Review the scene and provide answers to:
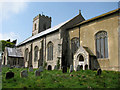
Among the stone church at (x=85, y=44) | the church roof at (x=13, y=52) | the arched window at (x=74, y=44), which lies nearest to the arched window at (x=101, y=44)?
the stone church at (x=85, y=44)

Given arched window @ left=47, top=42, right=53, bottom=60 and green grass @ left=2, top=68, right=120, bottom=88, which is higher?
arched window @ left=47, top=42, right=53, bottom=60

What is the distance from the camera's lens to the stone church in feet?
47.3

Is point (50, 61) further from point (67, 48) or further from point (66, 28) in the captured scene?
point (66, 28)

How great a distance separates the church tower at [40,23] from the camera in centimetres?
3802

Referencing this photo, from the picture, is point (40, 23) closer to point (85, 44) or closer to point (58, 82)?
point (85, 44)

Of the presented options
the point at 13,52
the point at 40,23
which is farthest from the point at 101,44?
the point at 40,23

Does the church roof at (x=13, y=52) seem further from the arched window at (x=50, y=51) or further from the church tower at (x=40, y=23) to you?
the arched window at (x=50, y=51)

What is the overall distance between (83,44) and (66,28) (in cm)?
501

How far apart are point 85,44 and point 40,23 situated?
23864 millimetres

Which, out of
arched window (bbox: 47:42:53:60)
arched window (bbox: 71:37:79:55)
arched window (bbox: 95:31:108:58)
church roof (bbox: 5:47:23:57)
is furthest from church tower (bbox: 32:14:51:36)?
arched window (bbox: 95:31:108:58)

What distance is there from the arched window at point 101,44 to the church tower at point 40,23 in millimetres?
24814

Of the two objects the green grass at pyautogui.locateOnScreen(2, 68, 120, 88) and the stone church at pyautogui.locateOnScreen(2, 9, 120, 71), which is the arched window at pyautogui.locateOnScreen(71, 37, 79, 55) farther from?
the green grass at pyautogui.locateOnScreen(2, 68, 120, 88)

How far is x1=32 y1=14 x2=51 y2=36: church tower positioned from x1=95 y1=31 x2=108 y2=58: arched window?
2481cm

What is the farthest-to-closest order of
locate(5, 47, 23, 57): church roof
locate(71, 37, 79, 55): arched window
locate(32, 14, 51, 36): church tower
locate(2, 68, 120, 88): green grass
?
locate(32, 14, 51, 36): church tower, locate(5, 47, 23, 57): church roof, locate(71, 37, 79, 55): arched window, locate(2, 68, 120, 88): green grass
